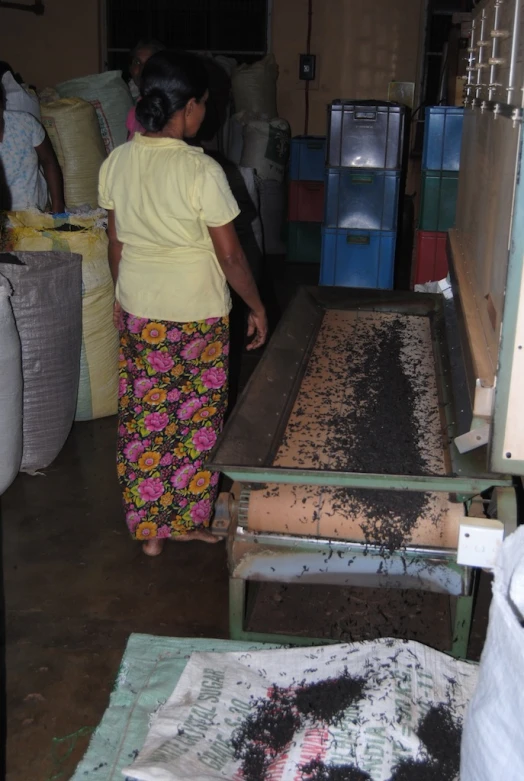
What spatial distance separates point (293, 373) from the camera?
252 cm

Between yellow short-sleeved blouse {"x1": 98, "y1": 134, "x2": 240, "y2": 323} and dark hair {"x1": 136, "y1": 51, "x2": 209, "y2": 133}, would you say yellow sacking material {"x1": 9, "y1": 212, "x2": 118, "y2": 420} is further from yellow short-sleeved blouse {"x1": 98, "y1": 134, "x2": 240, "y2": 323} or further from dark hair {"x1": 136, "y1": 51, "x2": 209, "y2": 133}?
dark hair {"x1": 136, "y1": 51, "x2": 209, "y2": 133}

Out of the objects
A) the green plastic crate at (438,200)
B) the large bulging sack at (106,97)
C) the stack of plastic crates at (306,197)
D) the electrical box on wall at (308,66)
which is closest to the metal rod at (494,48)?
the green plastic crate at (438,200)

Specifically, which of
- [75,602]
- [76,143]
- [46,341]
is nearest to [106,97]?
[76,143]

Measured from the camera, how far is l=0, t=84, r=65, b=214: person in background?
141 inches

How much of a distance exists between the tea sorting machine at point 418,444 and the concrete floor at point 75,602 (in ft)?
1.28

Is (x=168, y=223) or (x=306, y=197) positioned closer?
(x=168, y=223)

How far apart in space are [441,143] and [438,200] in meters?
0.29

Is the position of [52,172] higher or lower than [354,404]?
higher

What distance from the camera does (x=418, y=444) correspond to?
7.00 ft

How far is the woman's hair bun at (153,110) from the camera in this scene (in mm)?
2145

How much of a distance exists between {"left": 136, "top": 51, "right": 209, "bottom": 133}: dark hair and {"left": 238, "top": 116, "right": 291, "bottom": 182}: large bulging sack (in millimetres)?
4589

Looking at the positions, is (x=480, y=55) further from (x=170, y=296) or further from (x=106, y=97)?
(x=106, y=97)

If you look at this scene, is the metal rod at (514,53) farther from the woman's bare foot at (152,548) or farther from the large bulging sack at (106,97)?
the large bulging sack at (106,97)

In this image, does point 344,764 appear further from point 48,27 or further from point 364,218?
point 48,27
